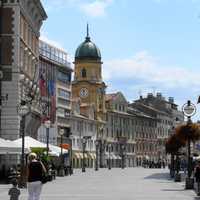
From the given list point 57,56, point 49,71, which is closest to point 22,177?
point 49,71

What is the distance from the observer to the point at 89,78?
161 meters

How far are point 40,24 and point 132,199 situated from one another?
48566 millimetres

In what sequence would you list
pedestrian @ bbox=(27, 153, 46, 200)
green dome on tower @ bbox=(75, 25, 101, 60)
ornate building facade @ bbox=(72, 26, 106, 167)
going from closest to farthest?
pedestrian @ bbox=(27, 153, 46, 200) → ornate building facade @ bbox=(72, 26, 106, 167) → green dome on tower @ bbox=(75, 25, 101, 60)

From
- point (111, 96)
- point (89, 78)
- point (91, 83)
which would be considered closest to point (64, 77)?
point (91, 83)

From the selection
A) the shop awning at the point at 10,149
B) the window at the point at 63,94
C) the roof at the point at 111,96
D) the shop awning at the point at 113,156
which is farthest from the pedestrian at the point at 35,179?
the roof at the point at 111,96

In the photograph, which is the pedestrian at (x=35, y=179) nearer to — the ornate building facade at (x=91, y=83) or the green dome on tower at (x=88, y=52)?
the ornate building facade at (x=91, y=83)

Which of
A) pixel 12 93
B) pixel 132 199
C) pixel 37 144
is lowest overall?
pixel 132 199

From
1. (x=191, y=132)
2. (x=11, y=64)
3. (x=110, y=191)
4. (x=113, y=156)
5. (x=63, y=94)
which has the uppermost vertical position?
(x=63, y=94)

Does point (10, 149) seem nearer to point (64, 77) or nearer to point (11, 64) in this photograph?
point (11, 64)

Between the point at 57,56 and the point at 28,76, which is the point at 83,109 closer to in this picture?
the point at 57,56

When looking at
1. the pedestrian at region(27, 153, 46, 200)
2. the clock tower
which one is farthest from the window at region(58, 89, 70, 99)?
the pedestrian at region(27, 153, 46, 200)

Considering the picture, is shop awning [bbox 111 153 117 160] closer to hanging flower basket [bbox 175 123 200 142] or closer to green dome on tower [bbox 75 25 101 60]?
green dome on tower [bbox 75 25 101 60]

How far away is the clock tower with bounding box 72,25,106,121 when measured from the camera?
525 feet

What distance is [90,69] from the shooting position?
532ft
